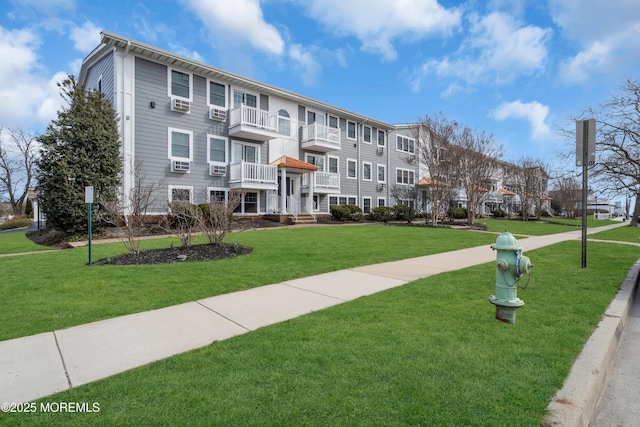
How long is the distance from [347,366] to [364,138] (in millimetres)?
25796

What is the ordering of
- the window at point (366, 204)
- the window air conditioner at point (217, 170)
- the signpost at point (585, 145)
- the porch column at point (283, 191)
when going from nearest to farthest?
the signpost at point (585, 145), the window air conditioner at point (217, 170), the porch column at point (283, 191), the window at point (366, 204)

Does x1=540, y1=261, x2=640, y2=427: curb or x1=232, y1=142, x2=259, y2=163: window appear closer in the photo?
x1=540, y1=261, x2=640, y2=427: curb

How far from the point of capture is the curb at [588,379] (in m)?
2.17

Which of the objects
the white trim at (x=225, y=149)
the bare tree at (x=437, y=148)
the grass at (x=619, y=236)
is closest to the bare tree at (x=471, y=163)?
the bare tree at (x=437, y=148)

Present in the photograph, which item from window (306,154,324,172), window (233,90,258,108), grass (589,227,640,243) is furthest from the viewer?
window (306,154,324,172)

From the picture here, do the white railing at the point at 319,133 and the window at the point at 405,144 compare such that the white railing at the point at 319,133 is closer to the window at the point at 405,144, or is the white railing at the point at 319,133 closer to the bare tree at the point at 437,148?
the bare tree at the point at 437,148

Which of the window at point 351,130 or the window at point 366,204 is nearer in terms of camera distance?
the window at point 351,130

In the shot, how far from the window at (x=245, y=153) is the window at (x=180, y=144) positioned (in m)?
2.54

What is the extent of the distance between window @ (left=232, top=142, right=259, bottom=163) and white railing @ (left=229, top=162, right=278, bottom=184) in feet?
2.88

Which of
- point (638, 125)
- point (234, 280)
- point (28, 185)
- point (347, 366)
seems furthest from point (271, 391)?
point (28, 185)

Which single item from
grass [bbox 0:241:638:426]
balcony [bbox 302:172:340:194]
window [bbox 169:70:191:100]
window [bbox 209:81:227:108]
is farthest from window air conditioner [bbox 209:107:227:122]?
grass [bbox 0:241:638:426]

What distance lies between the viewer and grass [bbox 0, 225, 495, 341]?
4297mm

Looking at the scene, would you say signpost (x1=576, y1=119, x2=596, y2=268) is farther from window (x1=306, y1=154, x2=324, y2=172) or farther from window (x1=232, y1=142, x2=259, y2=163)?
window (x1=306, y1=154, x2=324, y2=172)

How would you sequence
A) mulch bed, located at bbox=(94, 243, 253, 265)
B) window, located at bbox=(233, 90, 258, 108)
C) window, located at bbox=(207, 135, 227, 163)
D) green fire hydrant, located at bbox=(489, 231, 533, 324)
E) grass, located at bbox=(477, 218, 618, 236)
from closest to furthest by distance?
green fire hydrant, located at bbox=(489, 231, 533, 324)
mulch bed, located at bbox=(94, 243, 253, 265)
window, located at bbox=(207, 135, 227, 163)
grass, located at bbox=(477, 218, 618, 236)
window, located at bbox=(233, 90, 258, 108)
